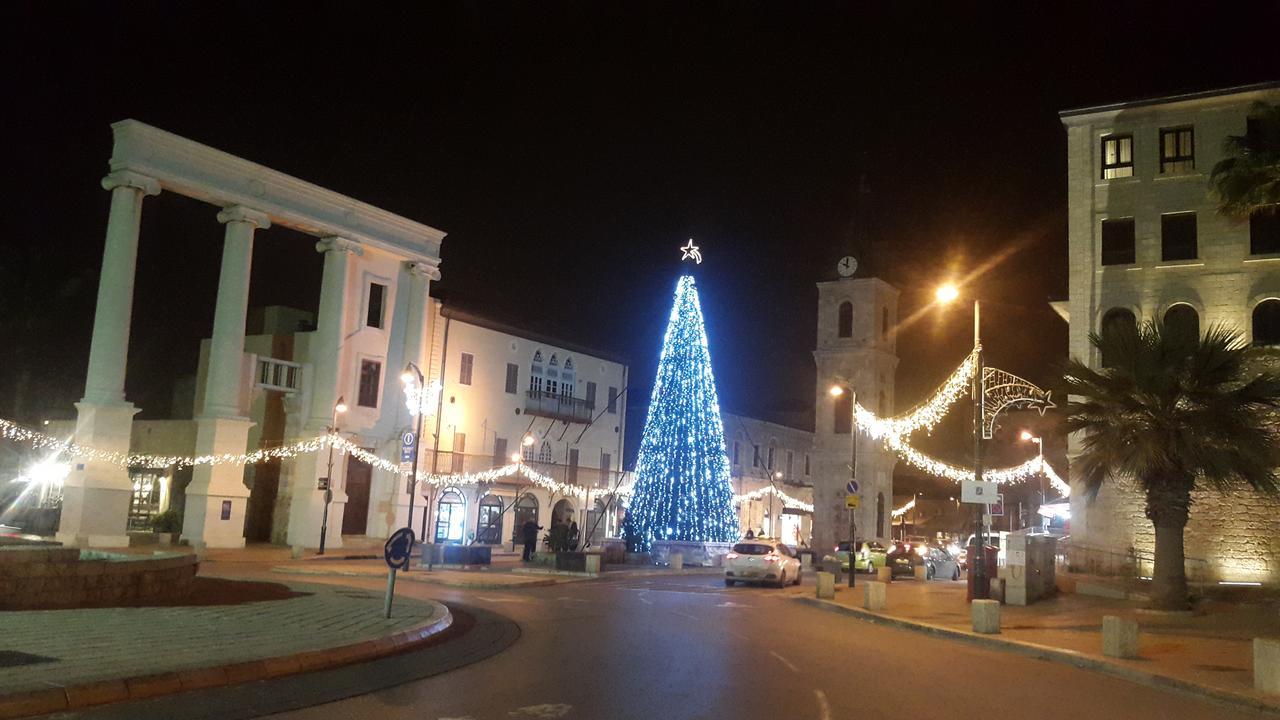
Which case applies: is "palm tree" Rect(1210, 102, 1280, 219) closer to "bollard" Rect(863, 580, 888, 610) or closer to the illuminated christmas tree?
"bollard" Rect(863, 580, 888, 610)

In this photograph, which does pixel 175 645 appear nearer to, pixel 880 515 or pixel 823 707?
pixel 823 707

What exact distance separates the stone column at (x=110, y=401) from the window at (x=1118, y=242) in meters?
33.1

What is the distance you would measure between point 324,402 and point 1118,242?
30.6 m

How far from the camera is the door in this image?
145ft

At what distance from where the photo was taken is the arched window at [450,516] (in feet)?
159

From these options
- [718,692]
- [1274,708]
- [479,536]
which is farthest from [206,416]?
[1274,708]

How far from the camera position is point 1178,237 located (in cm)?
3472

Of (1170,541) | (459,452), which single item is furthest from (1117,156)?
(459,452)

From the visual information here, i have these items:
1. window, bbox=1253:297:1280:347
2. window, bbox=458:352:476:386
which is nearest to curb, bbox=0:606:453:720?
window, bbox=1253:297:1280:347

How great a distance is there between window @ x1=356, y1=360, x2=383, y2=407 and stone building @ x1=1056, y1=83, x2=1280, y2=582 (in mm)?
28204

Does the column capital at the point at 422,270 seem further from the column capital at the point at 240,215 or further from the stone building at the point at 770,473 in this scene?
the stone building at the point at 770,473

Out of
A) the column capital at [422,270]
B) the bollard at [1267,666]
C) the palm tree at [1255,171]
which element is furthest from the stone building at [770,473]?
the bollard at [1267,666]

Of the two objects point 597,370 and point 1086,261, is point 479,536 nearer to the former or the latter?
point 597,370

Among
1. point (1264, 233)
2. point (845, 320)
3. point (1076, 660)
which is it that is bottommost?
point (1076, 660)
